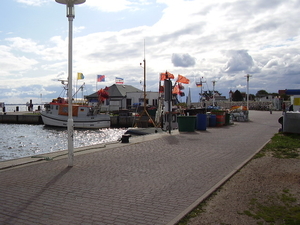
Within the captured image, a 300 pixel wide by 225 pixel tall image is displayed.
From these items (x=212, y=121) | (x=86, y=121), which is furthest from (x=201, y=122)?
(x=86, y=121)

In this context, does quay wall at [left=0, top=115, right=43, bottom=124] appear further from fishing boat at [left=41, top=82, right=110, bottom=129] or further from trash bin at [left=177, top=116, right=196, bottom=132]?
trash bin at [left=177, top=116, right=196, bottom=132]

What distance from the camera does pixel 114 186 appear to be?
611 centimetres

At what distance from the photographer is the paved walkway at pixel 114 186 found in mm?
4590

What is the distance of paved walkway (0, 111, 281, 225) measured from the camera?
459 cm

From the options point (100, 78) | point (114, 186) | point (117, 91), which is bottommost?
point (114, 186)

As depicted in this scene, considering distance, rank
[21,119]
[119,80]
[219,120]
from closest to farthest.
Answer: [219,120], [21,119], [119,80]

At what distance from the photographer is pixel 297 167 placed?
25.9ft

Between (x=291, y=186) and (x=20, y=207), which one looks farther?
(x=291, y=186)

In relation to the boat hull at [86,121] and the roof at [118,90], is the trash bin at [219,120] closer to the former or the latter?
the boat hull at [86,121]

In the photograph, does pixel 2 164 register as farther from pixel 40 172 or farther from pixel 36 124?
pixel 36 124

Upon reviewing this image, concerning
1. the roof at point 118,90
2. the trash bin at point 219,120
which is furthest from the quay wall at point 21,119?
the trash bin at point 219,120

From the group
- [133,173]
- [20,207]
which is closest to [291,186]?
[133,173]

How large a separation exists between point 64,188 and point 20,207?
116 cm

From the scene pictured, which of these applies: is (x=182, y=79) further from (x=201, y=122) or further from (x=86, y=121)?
(x=86, y=121)
